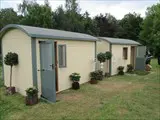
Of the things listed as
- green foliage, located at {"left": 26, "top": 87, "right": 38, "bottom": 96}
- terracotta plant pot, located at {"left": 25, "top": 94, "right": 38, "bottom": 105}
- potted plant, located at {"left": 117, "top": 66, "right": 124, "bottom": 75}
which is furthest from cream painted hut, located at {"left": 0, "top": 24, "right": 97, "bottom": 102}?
potted plant, located at {"left": 117, "top": 66, "right": 124, "bottom": 75}

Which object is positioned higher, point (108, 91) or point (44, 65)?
point (44, 65)

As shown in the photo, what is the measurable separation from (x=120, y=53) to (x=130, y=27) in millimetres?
19623

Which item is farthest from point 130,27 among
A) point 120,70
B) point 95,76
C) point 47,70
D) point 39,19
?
point 47,70

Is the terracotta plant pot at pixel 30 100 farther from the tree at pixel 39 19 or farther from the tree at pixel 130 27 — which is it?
the tree at pixel 130 27

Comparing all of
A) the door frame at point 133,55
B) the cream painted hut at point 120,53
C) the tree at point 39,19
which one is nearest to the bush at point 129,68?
the cream painted hut at point 120,53

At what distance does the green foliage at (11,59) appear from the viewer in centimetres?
539

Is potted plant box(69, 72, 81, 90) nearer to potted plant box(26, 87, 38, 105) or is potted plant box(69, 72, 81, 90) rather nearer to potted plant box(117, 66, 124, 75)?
potted plant box(26, 87, 38, 105)

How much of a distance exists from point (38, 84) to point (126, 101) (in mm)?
2913

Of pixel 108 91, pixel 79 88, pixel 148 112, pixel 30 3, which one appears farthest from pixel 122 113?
pixel 30 3

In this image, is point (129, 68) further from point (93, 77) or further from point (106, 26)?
point (106, 26)

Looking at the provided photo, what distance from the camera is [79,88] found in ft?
21.7

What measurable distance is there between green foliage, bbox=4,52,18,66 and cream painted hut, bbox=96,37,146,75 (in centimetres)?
480

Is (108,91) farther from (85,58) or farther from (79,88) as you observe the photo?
(85,58)

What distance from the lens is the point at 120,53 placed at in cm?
1040
